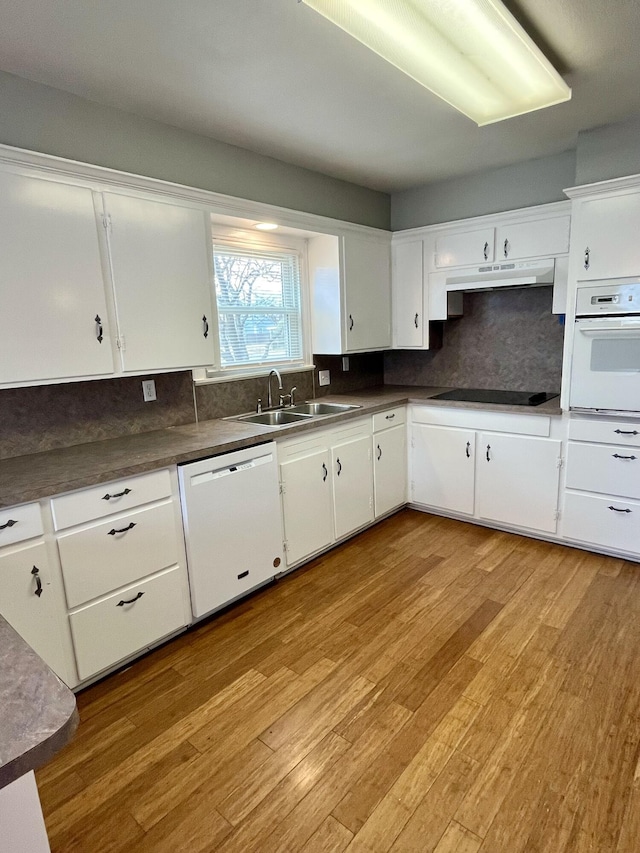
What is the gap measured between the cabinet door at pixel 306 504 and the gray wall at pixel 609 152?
2.29m

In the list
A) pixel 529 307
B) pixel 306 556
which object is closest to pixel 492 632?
pixel 306 556

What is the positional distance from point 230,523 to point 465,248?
2.61 m

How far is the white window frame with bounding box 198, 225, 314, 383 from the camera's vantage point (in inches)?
117

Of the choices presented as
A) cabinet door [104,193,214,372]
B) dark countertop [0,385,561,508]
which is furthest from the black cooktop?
cabinet door [104,193,214,372]

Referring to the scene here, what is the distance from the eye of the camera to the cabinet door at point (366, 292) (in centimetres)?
358

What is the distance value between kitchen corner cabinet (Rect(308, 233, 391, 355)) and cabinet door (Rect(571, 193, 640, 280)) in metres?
1.44

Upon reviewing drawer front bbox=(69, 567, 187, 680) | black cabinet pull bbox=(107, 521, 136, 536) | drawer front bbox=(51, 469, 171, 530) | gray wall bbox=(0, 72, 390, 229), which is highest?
gray wall bbox=(0, 72, 390, 229)

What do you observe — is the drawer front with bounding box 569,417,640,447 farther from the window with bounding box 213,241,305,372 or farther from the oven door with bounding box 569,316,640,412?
the window with bounding box 213,241,305,372

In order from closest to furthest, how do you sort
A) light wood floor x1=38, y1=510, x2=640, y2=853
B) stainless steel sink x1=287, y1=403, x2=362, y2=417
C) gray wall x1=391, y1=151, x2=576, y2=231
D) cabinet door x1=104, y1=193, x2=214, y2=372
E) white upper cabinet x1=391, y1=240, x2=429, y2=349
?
light wood floor x1=38, y1=510, x2=640, y2=853, cabinet door x1=104, y1=193, x2=214, y2=372, gray wall x1=391, y1=151, x2=576, y2=231, stainless steel sink x1=287, y1=403, x2=362, y2=417, white upper cabinet x1=391, y1=240, x2=429, y2=349

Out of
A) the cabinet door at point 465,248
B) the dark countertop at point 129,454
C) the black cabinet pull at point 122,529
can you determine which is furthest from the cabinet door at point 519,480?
the black cabinet pull at point 122,529

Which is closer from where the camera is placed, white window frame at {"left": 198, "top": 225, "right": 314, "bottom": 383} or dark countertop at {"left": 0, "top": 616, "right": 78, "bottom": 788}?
dark countertop at {"left": 0, "top": 616, "right": 78, "bottom": 788}

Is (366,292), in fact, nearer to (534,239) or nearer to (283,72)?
(534,239)

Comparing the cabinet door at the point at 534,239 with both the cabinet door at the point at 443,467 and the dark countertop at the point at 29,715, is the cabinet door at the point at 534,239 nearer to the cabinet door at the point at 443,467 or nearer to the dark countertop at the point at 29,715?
the cabinet door at the point at 443,467

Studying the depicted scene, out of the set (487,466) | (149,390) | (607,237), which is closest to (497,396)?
(487,466)
